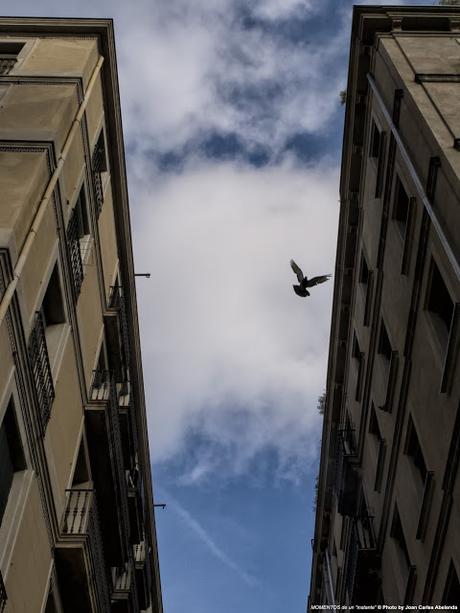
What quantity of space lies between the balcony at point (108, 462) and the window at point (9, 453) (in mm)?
5198

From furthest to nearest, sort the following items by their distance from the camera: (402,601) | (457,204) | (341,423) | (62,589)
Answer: (341,423), (402,601), (62,589), (457,204)

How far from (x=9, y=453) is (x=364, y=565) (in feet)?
37.8

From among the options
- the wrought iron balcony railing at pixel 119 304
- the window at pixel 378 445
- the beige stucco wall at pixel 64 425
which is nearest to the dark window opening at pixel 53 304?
the beige stucco wall at pixel 64 425

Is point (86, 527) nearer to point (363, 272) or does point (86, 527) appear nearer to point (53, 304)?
point (53, 304)

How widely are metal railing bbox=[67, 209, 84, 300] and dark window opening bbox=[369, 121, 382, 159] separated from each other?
376 inches

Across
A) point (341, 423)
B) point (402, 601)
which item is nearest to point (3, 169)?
point (402, 601)

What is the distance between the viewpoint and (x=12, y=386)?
12.0 meters

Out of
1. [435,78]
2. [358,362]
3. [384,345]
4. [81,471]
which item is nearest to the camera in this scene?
[435,78]

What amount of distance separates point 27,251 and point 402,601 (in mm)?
12171

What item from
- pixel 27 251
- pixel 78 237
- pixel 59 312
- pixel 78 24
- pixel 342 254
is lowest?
pixel 27 251

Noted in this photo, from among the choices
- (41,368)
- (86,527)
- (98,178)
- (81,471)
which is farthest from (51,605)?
(98,178)

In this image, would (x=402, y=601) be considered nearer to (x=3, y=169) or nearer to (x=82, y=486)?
(x=82, y=486)

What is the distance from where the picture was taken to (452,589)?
45.3 feet

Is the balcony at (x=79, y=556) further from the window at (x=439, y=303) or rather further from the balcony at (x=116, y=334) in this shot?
the window at (x=439, y=303)
